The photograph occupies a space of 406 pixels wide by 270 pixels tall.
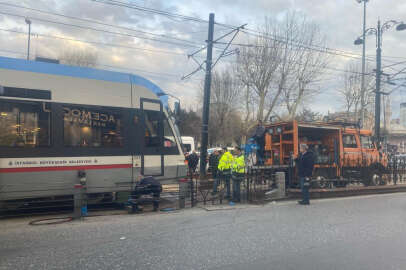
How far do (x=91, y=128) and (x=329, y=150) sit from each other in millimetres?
9968

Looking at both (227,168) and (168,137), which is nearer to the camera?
(168,137)

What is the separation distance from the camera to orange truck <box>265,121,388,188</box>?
512 inches

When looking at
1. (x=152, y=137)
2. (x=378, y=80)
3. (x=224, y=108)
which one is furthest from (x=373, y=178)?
(x=224, y=108)

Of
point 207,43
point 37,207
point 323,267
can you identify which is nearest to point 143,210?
point 37,207

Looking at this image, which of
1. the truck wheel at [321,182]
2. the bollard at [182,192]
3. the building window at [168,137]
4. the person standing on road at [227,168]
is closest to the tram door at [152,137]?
the building window at [168,137]

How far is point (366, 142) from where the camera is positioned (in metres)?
14.6

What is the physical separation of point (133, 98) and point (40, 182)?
3.13 m

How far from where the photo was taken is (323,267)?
4.51m

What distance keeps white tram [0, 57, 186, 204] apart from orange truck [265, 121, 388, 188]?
5.10 m

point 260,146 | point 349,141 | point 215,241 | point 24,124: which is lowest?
point 215,241

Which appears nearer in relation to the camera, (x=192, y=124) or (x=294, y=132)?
(x=294, y=132)

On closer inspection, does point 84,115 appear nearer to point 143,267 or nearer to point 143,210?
point 143,210

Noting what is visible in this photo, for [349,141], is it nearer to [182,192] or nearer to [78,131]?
[182,192]

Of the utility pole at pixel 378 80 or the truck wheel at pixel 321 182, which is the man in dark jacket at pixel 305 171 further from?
the utility pole at pixel 378 80
